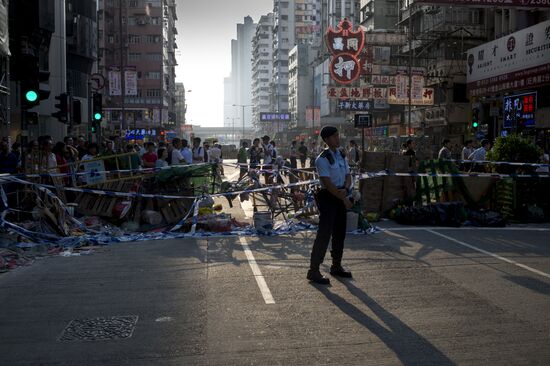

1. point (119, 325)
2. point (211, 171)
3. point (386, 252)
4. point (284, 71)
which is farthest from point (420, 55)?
point (284, 71)

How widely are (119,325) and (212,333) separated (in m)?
0.95

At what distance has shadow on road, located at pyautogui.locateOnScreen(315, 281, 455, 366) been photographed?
15.9 feet

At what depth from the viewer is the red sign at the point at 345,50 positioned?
42.1m

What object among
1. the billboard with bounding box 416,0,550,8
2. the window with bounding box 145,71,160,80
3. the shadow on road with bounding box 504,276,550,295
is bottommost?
the shadow on road with bounding box 504,276,550,295

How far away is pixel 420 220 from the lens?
13.1 m

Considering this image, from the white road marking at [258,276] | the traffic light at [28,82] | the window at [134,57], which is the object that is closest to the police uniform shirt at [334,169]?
the white road marking at [258,276]

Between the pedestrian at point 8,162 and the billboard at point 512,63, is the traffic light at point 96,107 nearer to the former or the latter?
the pedestrian at point 8,162

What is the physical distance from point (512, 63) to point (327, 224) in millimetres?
32534

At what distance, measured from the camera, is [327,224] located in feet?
25.2

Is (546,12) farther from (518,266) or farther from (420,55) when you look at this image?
(518,266)

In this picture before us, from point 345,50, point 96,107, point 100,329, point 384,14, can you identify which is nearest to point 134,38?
point 384,14

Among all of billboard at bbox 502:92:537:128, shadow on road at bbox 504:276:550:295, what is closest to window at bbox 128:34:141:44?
billboard at bbox 502:92:537:128

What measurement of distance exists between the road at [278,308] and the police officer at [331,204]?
0.95 feet

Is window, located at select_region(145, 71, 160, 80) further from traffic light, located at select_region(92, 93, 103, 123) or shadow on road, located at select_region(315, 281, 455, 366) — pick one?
shadow on road, located at select_region(315, 281, 455, 366)
